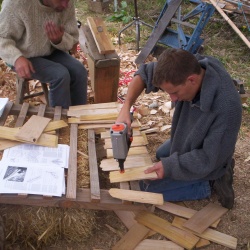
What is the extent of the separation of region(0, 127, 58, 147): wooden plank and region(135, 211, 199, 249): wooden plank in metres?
0.99

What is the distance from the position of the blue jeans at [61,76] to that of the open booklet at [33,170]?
2.72ft

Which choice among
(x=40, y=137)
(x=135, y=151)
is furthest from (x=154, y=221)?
(x=40, y=137)

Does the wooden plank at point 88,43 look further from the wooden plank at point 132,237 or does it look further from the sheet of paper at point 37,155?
the wooden plank at point 132,237

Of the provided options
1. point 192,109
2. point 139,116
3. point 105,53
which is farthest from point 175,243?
point 105,53

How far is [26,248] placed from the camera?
108 inches

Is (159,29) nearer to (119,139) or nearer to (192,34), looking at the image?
(192,34)

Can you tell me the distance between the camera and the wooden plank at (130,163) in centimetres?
284

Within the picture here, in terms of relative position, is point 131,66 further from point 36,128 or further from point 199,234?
point 199,234

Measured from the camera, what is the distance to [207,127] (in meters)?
2.37

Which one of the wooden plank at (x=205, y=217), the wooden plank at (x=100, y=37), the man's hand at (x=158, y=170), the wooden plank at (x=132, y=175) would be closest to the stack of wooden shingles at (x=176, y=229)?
the wooden plank at (x=205, y=217)

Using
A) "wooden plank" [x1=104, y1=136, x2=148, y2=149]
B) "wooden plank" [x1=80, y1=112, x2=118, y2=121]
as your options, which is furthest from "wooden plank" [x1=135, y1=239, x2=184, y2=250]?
"wooden plank" [x1=80, y1=112, x2=118, y2=121]

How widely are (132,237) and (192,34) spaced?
151 inches

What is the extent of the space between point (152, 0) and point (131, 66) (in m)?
3.06

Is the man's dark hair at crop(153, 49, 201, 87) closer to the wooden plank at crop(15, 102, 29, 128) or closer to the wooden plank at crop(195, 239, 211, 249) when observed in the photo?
the wooden plank at crop(195, 239, 211, 249)
